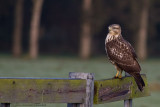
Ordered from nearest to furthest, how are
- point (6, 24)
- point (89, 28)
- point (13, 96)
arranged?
point (13, 96)
point (89, 28)
point (6, 24)

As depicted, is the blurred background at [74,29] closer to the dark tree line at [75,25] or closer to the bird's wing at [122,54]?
the dark tree line at [75,25]

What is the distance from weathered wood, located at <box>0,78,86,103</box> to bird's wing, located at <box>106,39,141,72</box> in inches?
92.8

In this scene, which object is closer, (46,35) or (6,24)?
(6,24)

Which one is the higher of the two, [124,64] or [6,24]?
[6,24]

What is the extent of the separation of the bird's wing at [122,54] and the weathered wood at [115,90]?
389 millimetres

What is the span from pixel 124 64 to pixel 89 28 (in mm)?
35923

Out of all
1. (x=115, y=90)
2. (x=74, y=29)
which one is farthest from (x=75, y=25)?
(x=115, y=90)

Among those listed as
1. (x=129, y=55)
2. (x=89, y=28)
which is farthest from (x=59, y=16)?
(x=129, y=55)

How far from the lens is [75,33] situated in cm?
5534

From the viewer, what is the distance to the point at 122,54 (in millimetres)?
9672

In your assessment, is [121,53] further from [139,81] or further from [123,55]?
[139,81]

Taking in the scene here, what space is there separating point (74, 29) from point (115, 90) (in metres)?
47.8

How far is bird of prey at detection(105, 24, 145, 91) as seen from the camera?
912cm

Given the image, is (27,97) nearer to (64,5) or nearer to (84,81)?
(84,81)
